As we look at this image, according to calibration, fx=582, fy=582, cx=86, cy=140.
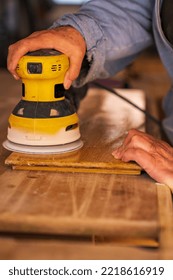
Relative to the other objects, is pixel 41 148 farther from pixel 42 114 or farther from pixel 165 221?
pixel 165 221

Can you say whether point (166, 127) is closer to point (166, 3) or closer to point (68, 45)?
point (166, 3)

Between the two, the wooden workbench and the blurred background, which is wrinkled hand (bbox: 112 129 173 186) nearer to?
the wooden workbench

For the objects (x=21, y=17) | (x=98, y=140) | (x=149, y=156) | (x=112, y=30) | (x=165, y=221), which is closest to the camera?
(x=165, y=221)

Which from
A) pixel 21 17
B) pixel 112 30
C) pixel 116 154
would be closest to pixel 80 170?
pixel 116 154

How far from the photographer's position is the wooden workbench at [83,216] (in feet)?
2.64

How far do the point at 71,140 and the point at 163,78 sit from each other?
5.92 ft

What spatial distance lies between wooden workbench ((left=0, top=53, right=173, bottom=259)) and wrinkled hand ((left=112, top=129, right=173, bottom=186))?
0.07 feet

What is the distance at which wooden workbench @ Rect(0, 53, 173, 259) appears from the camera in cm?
80

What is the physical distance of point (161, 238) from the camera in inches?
32.9

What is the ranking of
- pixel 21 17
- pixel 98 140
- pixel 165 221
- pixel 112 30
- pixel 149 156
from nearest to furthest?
pixel 165 221, pixel 149 156, pixel 98 140, pixel 112 30, pixel 21 17

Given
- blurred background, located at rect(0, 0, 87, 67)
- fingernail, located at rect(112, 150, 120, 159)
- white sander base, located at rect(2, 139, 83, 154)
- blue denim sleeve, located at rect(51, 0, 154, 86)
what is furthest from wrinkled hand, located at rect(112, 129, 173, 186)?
blurred background, located at rect(0, 0, 87, 67)

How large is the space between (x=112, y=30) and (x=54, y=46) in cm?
30

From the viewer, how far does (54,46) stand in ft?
3.77

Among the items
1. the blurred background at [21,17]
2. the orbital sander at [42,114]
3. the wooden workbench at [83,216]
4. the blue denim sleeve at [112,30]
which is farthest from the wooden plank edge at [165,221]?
the blurred background at [21,17]
